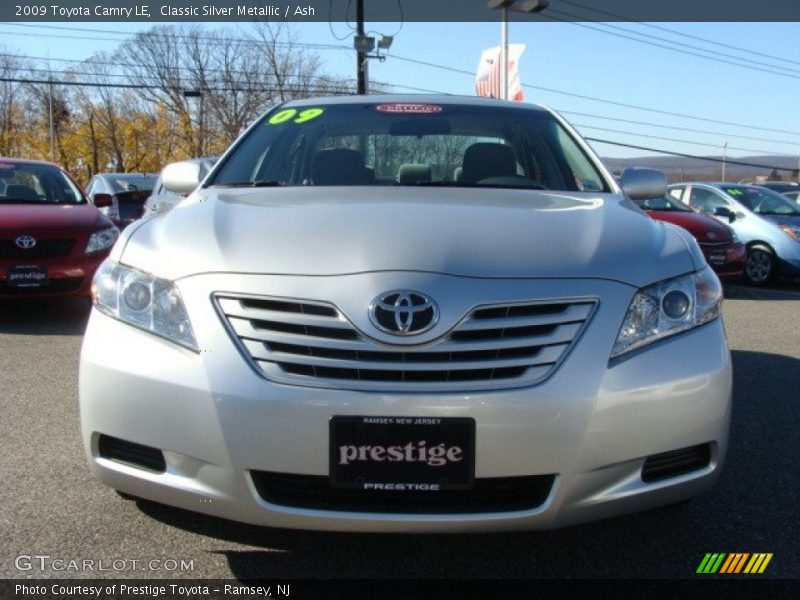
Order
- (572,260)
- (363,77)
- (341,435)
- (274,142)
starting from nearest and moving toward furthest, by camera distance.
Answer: (341,435) < (572,260) < (274,142) < (363,77)

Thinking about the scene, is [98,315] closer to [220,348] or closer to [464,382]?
[220,348]

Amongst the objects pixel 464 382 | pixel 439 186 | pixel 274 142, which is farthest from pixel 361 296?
pixel 274 142

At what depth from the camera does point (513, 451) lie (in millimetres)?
2242

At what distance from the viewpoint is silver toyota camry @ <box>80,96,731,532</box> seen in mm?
2240

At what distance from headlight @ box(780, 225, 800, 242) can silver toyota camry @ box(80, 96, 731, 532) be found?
1049cm

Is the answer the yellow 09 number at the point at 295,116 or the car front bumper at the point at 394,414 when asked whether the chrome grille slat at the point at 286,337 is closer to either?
the car front bumper at the point at 394,414

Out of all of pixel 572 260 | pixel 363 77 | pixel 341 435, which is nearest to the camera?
pixel 341 435

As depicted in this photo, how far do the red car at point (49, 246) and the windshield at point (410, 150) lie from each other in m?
3.81

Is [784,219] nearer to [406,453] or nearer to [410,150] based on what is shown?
[410,150]

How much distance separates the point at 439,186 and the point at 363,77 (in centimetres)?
2038

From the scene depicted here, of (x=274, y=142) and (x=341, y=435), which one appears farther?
(x=274, y=142)

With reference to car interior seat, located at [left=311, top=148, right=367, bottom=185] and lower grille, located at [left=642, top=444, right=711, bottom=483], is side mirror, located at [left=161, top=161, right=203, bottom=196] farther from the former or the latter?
lower grille, located at [left=642, top=444, right=711, bottom=483]

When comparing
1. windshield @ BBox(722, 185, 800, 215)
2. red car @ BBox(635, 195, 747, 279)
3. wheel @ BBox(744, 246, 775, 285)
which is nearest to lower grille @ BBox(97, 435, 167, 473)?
red car @ BBox(635, 195, 747, 279)

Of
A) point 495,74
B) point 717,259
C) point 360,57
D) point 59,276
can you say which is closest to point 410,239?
point 59,276
